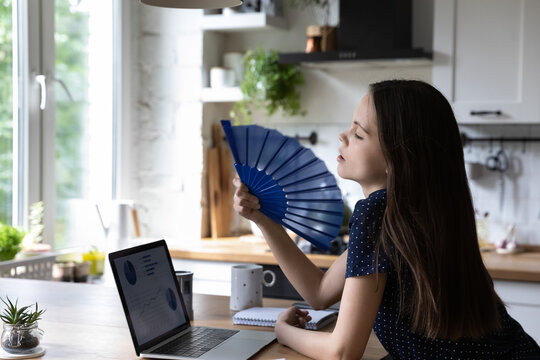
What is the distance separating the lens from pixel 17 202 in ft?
10.7

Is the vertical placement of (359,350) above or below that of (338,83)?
below

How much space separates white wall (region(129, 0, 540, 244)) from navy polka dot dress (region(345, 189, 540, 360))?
2412mm

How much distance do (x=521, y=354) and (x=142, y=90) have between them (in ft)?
9.80

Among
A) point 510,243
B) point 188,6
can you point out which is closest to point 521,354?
point 188,6

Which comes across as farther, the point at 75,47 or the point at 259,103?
the point at 259,103

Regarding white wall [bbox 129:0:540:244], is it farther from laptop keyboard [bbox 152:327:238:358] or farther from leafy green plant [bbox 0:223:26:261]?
laptop keyboard [bbox 152:327:238:358]

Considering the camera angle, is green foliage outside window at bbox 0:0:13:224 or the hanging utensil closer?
green foliage outside window at bbox 0:0:13:224

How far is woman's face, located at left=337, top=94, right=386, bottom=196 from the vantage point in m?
1.60

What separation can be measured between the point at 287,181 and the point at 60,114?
200cm

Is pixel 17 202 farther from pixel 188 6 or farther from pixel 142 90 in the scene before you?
pixel 188 6

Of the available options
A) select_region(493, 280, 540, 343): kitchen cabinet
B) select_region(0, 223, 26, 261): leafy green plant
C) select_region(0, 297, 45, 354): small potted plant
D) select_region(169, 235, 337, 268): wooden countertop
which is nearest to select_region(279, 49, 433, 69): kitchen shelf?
select_region(169, 235, 337, 268): wooden countertop

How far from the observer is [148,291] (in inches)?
69.1

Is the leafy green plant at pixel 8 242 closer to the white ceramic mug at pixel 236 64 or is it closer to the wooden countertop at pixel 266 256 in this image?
the wooden countertop at pixel 266 256

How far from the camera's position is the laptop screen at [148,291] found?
166 centimetres
